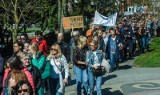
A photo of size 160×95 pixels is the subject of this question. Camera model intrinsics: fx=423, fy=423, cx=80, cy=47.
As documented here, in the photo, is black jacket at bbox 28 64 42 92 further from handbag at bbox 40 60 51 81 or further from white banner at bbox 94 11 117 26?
white banner at bbox 94 11 117 26

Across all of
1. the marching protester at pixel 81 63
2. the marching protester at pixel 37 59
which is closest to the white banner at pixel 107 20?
the marching protester at pixel 81 63

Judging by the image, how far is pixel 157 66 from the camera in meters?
17.2

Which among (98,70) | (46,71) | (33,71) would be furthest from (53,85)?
(33,71)

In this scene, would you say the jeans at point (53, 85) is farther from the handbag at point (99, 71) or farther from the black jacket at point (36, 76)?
the black jacket at point (36, 76)

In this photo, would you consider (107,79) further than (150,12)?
No

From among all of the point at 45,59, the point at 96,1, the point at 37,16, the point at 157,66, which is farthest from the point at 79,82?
the point at 96,1

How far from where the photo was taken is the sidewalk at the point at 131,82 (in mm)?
12094

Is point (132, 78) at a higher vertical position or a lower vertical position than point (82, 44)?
lower

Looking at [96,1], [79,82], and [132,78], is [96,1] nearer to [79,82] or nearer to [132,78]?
[132,78]

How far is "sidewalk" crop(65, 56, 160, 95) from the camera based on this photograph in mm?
12094

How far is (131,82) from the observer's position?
1365 cm

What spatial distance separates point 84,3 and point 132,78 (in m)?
18.1

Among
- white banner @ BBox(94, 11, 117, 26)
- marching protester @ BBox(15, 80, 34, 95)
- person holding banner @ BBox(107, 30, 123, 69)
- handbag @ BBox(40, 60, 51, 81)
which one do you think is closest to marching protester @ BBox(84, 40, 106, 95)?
handbag @ BBox(40, 60, 51, 81)

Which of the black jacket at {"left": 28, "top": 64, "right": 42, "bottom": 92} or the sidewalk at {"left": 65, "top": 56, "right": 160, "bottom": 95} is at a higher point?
the black jacket at {"left": 28, "top": 64, "right": 42, "bottom": 92}
